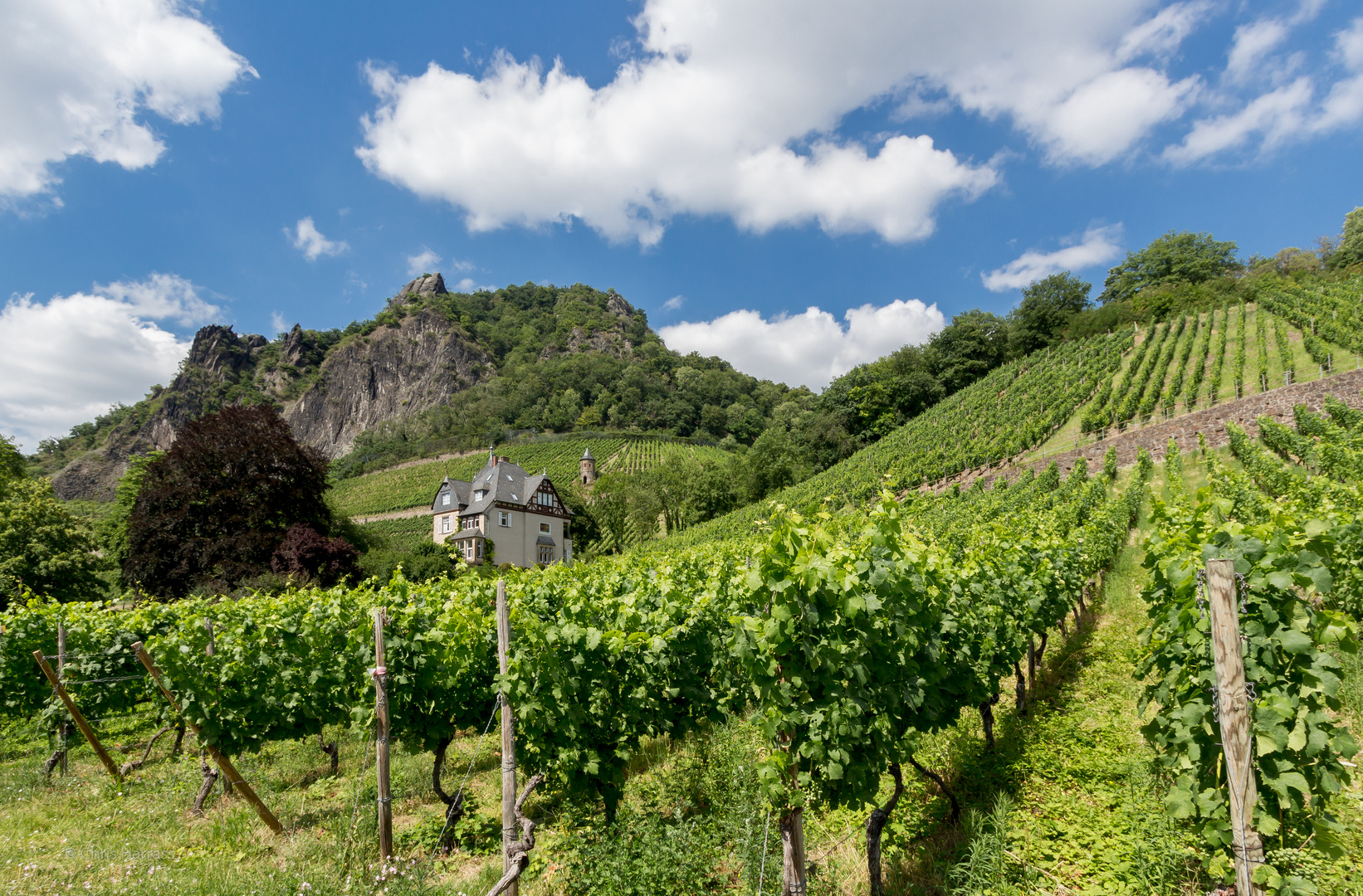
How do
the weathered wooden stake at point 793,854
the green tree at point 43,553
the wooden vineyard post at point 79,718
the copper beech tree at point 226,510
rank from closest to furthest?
the weathered wooden stake at point 793,854, the wooden vineyard post at point 79,718, the green tree at point 43,553, the copper beech tree at point 226,510

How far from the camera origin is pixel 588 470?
63.3m

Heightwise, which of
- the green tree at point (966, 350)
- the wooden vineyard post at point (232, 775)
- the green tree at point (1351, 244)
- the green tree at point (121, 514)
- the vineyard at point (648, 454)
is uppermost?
the green tree at point (1351, 244)

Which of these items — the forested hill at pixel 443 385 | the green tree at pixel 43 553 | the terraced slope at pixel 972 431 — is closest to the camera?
the green tree at pixel 43 553

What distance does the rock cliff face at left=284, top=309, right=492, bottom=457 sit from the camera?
124 m

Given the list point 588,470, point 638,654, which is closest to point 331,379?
point 588,470

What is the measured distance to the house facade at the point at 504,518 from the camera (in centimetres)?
4025

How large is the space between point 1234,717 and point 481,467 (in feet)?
222

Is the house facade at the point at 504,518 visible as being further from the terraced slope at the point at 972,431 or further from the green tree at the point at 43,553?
the green tree at the point at 43,553

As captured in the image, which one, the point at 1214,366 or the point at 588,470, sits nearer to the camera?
the point at 1214,366

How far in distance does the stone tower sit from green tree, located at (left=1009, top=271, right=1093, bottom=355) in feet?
155

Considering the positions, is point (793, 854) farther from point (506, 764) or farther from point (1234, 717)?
point (1234, 717)

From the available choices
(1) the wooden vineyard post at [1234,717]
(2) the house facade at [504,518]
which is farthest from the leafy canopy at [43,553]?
(1) the wooden vineyard post at [1234,717]

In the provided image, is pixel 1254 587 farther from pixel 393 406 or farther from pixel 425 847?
pixel 393 406

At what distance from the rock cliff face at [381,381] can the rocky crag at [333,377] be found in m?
0.19
